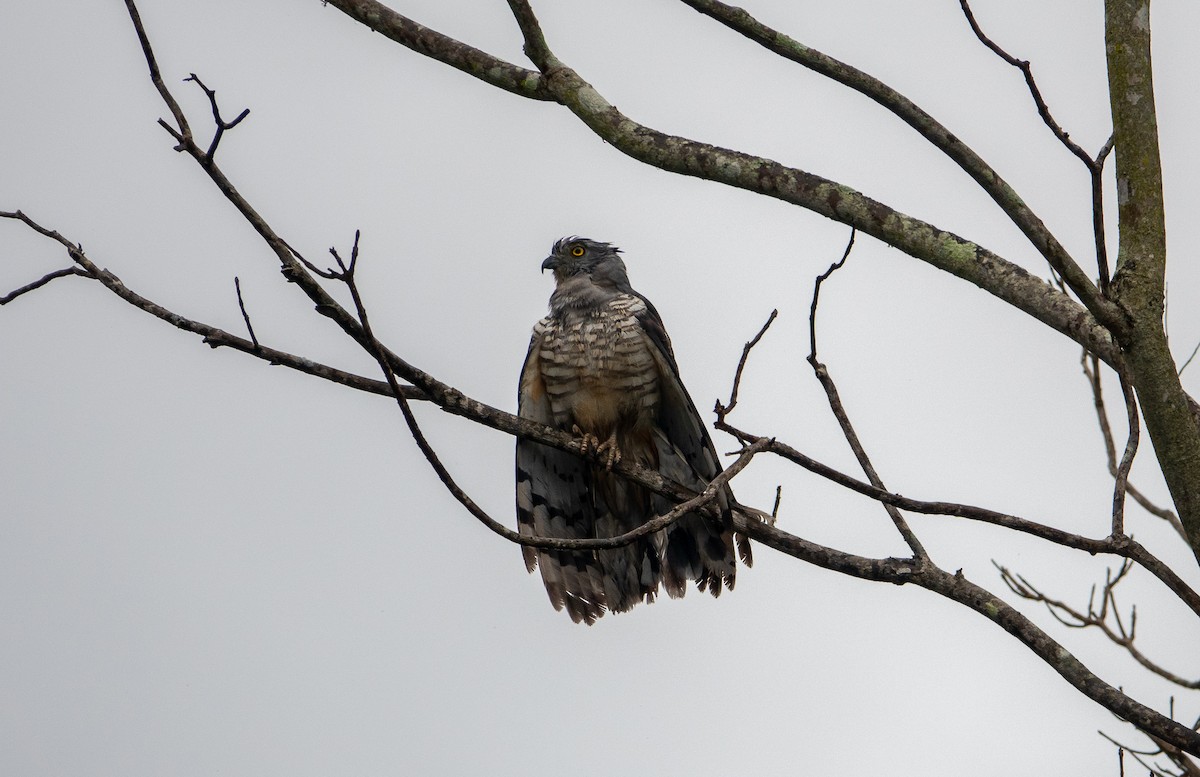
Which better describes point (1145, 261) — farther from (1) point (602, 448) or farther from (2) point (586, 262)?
(2) point (586, 262)

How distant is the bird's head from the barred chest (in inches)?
26.0

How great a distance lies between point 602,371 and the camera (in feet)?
18.2

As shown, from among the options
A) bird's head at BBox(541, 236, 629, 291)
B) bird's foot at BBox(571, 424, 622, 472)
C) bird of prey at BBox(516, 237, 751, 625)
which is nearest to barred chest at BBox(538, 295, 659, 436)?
bird of prey at BBox(516, 237, 751, 625)

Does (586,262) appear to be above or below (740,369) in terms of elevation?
above

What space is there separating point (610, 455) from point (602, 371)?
0.63 metres

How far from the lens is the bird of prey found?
5.22 m

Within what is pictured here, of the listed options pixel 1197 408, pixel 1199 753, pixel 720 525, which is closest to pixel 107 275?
pixel 720 525

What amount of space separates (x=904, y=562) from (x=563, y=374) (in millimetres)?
2460

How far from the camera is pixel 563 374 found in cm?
566

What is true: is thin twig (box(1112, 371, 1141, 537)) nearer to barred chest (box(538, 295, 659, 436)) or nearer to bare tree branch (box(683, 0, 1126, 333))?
bare tree branch (box(683, 0, 1126, 333))

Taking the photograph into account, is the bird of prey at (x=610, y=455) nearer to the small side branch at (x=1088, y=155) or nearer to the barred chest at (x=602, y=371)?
the barred chest at (x=602, y=371)

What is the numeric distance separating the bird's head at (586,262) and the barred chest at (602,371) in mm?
661

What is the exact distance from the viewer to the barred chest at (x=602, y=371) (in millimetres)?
5578

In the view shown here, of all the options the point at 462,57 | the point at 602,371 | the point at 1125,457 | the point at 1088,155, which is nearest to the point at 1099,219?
the point at 1088,155
